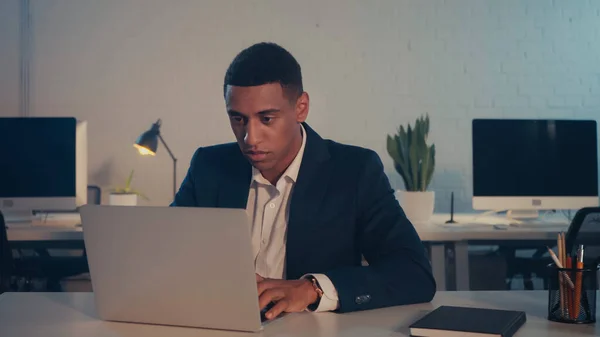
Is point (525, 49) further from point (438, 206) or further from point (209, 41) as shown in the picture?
point (209, 41)

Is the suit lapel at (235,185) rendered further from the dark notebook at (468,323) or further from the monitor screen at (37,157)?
the monitor screen at (37,157)

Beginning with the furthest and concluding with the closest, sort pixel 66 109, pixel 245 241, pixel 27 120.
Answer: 1. pixel 66 109
2. pixel 27 120
3. pixel 245 241

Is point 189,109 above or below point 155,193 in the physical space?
above

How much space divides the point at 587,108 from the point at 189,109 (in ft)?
7.49

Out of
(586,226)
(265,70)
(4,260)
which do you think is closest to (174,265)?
(265,70)

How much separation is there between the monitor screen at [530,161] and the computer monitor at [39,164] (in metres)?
1.82

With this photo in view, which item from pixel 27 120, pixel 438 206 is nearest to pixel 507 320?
pixel 27 120

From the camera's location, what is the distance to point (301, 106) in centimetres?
187

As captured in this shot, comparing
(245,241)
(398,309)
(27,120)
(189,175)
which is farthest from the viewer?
(27,120)

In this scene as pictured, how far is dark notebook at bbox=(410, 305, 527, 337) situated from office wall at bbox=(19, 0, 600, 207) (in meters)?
2.97

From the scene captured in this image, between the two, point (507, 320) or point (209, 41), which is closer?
point (507, 320)

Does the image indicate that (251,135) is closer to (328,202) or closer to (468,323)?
(328,202)

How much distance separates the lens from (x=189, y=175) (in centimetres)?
204

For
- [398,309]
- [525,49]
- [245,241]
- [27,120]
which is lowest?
[398,309]
